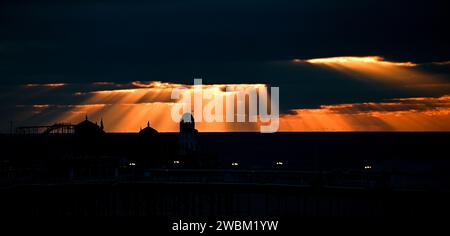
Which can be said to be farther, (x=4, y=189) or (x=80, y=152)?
(x=80, y=152)

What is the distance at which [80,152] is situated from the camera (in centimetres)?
11188

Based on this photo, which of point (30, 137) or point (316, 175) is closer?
point (316, 175)

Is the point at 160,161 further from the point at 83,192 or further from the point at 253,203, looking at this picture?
the point at 83,192

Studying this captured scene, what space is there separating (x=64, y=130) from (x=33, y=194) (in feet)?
149

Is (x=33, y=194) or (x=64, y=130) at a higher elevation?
Answer: (x=64, y=130)

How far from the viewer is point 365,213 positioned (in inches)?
3644

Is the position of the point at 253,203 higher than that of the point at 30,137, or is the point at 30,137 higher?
the point at 30,137

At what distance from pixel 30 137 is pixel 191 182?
4282 cm

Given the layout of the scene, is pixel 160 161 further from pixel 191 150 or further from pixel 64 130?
pixel 64 130
